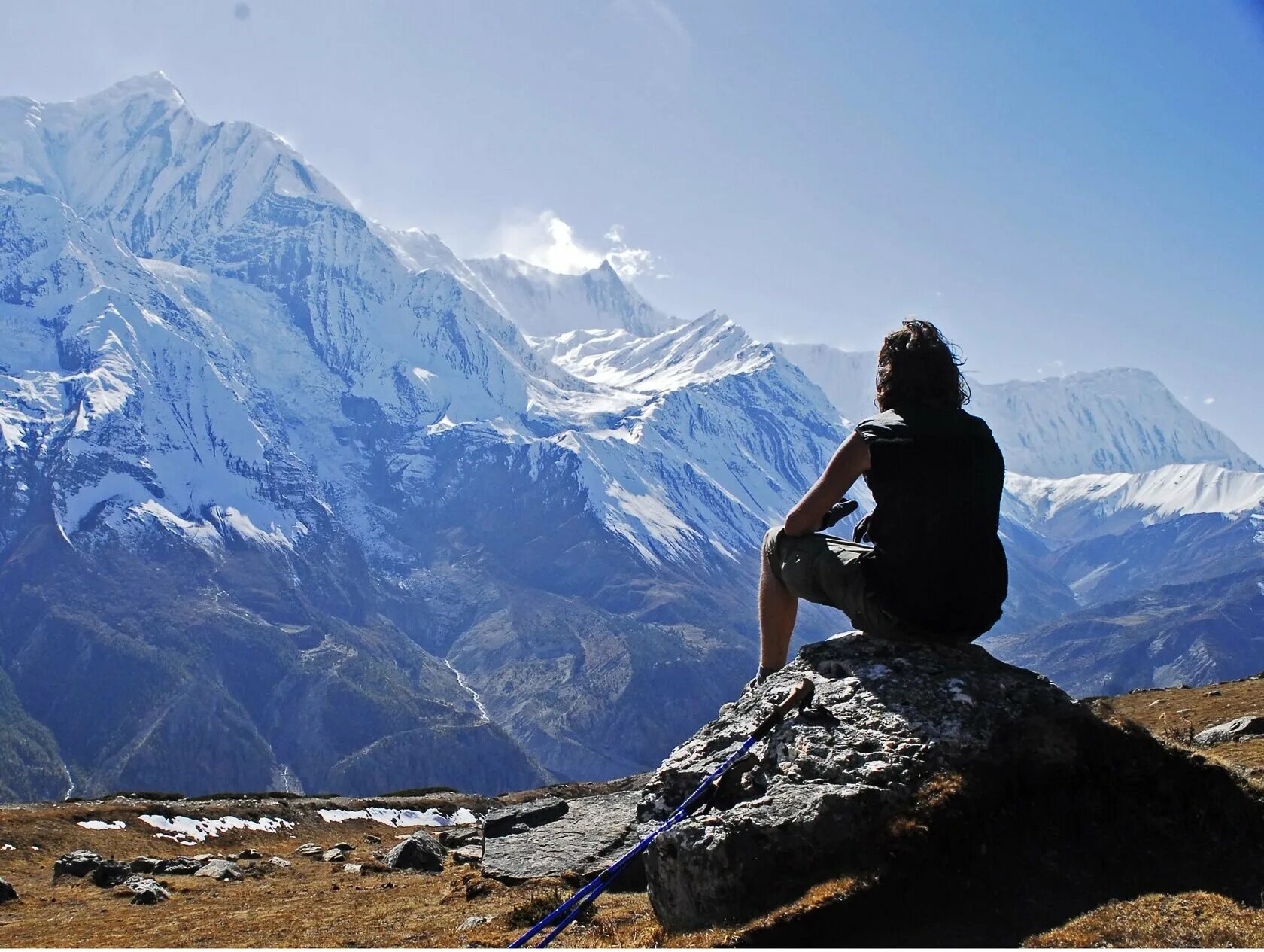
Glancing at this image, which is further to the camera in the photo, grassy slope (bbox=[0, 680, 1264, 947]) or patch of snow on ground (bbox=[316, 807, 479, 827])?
patch of snow on ground (bbox=[316, 807, 479, 827])

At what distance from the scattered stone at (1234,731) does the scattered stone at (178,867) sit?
25.2 meters

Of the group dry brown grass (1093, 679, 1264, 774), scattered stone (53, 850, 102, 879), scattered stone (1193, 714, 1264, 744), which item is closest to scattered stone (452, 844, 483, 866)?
dry brown grass (1093, 679, 1264, 774)

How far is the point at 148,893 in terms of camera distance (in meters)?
21.6

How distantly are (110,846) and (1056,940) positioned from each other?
141 feet

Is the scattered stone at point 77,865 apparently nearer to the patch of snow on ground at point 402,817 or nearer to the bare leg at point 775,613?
the bare leg at point 775,613

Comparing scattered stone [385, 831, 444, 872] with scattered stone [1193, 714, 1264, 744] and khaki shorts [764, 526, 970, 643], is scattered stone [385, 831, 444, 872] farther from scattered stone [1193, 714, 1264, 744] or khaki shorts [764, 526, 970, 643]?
scattered stone [1193, 714, 1264, 744]

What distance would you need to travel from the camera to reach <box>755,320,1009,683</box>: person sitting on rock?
34.0ft

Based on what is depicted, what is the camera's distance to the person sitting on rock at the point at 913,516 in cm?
1038

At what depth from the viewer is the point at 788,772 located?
33.9 feet

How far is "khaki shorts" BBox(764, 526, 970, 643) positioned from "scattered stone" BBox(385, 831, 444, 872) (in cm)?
1570

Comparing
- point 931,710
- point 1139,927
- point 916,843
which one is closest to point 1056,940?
point 1139,927

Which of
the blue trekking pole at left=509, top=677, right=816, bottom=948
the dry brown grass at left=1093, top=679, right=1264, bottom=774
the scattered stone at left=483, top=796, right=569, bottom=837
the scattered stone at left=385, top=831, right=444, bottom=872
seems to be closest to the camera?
the blue trekking pole at left=509, top=677, right=816, bottom=948

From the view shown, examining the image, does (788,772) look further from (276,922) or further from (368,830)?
(368,830)

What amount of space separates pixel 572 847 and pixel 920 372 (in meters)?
9.46
